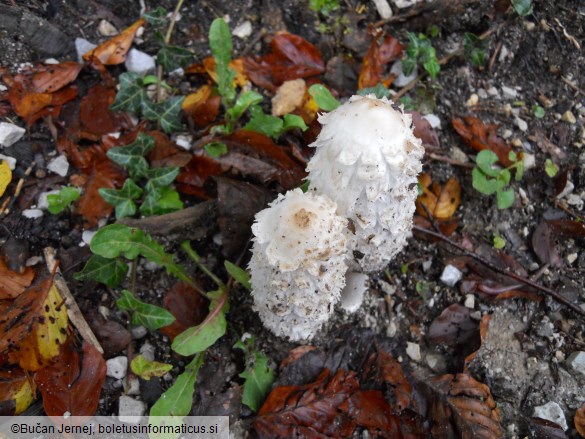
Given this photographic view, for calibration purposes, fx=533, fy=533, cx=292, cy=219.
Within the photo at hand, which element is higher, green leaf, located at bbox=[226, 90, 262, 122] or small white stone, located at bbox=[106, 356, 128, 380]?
green leaf, located at bbox=[226, 90, 262, 122]

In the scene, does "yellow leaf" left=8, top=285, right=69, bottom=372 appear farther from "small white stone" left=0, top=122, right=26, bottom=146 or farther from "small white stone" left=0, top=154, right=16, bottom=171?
"small white stone" left=0, top=122, right=26, bottom=146

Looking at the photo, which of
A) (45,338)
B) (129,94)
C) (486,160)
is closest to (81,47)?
(129,94)

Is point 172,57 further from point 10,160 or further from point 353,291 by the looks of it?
point 353,291

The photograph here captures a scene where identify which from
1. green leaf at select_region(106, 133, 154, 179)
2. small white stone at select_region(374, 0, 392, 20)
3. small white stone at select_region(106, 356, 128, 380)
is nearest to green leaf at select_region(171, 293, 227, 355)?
small white stone at select_region(106, 356, 128, 380)

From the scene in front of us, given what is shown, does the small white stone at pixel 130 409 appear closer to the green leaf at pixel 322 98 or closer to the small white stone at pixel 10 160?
the small white stone at pixel 10 160

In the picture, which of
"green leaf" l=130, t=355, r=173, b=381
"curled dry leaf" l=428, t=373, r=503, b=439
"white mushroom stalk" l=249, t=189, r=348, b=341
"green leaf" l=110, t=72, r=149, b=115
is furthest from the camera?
"green leaf" l=110, t=72, r=149, b=115

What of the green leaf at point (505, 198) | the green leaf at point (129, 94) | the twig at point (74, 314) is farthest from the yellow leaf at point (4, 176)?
the green leaf at point (505, 198)
